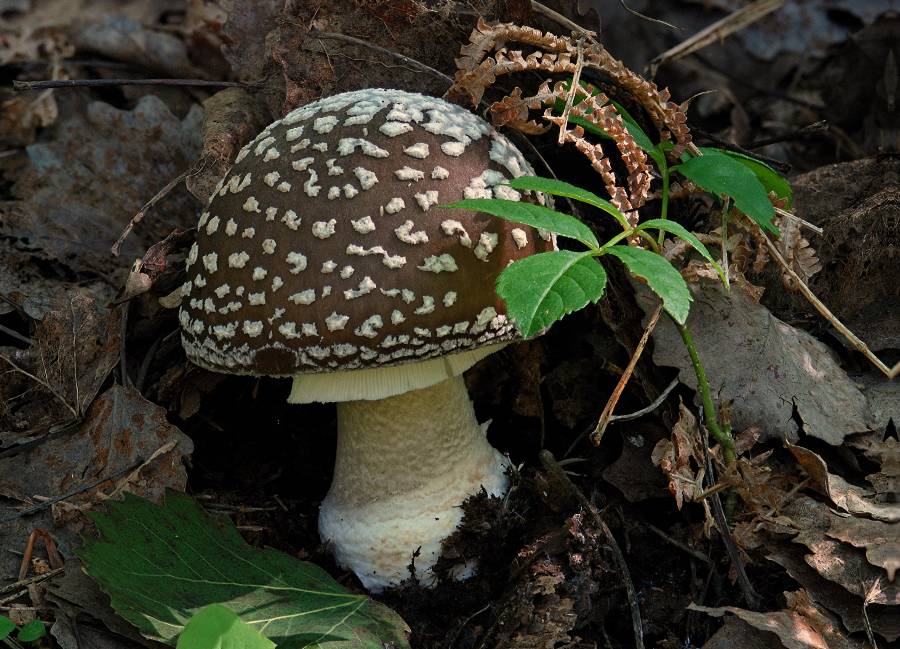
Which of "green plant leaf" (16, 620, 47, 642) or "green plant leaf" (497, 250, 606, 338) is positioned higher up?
"green plant leaf" (497, 250, 606, 338)

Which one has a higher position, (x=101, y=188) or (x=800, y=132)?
(x=800, y=132)

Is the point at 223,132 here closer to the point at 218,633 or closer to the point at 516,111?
the point at 516,111

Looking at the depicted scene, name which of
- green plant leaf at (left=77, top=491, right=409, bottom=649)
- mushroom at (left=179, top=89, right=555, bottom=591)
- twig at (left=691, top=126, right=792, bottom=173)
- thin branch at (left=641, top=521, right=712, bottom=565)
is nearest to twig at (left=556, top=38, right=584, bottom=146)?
mushroom at (left=179, top=89, right=555, bottom=591)

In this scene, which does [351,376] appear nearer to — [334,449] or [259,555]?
[259,555]

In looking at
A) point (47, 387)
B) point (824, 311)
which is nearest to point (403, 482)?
point (47, 387)

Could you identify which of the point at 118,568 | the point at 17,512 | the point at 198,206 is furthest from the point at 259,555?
the point at 198,206

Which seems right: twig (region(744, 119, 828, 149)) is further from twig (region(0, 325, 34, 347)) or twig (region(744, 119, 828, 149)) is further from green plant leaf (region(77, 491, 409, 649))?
twig (region(0, 325, 34, 347))
